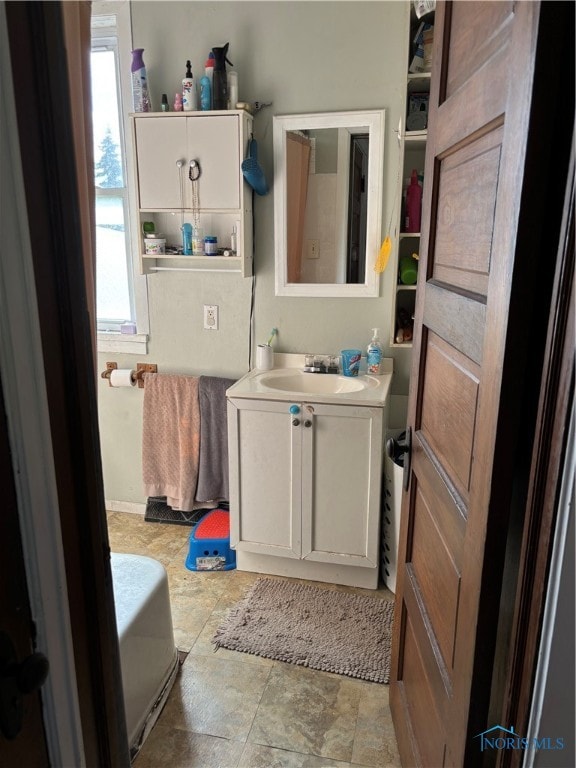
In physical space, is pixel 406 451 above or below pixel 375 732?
above

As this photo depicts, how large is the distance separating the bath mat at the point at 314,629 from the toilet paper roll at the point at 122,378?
122 centimetres

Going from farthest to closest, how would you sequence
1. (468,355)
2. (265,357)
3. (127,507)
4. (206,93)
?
(127,507) → (265,357) → (206,93) → (468,355)

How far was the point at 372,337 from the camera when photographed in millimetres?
2604

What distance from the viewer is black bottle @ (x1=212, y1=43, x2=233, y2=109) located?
7.76ft

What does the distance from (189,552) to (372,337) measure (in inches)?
52.5

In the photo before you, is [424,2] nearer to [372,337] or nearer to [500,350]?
[372,337]

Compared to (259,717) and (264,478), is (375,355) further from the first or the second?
(259,717)

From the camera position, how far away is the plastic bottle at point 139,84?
2453mm

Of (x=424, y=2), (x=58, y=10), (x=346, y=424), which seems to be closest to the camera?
(x=58, y=10)

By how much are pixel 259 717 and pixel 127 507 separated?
5.29 feet

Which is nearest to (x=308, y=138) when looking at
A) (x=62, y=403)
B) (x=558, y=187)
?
(x=558, y=187)

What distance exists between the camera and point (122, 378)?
9.45 ft
